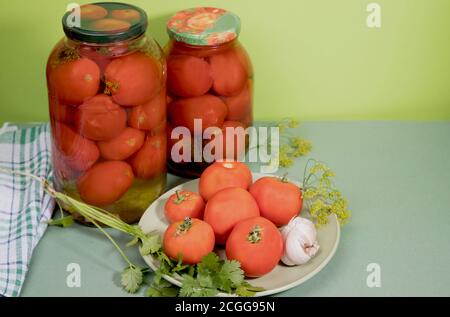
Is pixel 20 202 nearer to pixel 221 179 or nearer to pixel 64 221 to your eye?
pixel 64 221

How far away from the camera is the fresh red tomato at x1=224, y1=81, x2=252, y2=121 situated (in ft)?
4.24

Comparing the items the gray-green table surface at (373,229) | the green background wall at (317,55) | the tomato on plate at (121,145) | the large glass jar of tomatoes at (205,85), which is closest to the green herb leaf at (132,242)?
the gray-green table surface at (373,229)

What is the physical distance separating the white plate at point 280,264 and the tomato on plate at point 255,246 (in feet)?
0.06

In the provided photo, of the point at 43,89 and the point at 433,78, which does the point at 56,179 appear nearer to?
the point at 43,89

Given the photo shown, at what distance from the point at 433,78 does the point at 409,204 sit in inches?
12.3

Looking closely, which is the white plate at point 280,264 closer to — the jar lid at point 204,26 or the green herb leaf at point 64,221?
the green herb leaf at point 64,221

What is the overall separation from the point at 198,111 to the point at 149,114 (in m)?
0.12

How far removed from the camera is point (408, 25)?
1402mm

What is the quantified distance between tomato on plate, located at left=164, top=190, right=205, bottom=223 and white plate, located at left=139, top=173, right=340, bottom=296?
0.03m

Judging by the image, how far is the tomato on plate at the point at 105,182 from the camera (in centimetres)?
116

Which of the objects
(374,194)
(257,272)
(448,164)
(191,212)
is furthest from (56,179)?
(448,164)

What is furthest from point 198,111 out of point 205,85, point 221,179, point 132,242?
point 132,242

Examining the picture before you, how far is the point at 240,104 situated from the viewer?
131cm

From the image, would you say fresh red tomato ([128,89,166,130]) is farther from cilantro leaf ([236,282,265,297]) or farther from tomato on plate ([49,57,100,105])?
cilantro leaf ([236,282,265,297])
